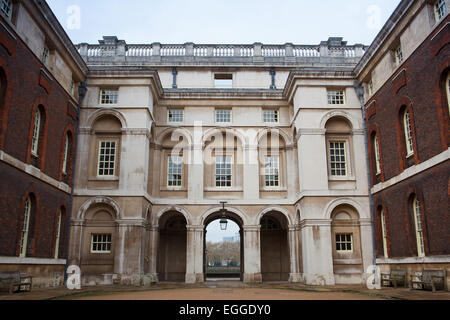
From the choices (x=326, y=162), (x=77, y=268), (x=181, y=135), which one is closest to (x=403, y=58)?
(x=326, y=162)

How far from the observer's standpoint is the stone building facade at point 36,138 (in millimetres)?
15602

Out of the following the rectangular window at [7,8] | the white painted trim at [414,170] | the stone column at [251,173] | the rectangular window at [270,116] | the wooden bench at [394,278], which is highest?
the rectangular window at [7,8]

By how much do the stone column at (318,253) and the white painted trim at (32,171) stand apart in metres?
13.0

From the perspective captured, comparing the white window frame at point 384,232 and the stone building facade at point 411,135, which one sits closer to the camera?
the stone building facade at point 411,135

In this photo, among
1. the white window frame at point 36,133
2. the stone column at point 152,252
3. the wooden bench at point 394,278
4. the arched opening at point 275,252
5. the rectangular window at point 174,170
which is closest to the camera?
the wooden bench at point 394,278

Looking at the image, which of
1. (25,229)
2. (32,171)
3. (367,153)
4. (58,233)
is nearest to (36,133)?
(32,171)

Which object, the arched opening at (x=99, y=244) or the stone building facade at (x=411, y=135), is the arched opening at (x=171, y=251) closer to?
the arched opening at (x=99, y=244)

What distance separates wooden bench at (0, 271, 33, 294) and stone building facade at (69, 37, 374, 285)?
4932 millimetres

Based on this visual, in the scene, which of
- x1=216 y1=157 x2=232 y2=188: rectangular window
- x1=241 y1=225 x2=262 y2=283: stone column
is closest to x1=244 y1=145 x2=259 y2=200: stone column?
x1=216 y1=157 x2=232 y2=188: rectangular window

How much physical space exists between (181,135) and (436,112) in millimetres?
15089

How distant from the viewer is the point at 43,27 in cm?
1845

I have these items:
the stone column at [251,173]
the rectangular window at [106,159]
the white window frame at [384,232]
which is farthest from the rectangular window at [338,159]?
the rectangular window at [106,159]

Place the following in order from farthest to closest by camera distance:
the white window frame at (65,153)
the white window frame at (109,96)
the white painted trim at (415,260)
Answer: the white window frame at (109,96), the white window frame at (65,153), the white painted trim at (415,260)

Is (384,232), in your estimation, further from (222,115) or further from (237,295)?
(222,115)
